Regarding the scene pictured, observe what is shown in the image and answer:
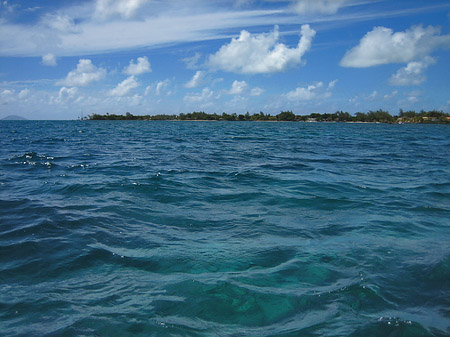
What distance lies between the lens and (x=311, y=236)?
267 inches

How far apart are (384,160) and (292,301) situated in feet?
57.8

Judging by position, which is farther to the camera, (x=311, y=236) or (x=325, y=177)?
(x=325, y=177)

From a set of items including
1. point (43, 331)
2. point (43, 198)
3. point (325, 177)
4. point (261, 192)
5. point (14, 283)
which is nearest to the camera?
point (43, 331)

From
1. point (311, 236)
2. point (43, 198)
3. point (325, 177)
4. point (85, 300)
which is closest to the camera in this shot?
point (85, 300)

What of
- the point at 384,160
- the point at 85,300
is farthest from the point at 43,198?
the point at 384,160

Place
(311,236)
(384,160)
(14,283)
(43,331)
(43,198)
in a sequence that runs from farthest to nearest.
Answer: (384,160)
(43,198)
(311,236)
(14,283)
(43,331)

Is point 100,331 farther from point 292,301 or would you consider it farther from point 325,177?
point 325,177

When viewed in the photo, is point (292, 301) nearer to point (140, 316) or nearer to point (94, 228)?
point (140, 316)

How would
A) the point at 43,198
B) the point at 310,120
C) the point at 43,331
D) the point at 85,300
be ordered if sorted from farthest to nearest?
the point at 310,120 < the point at 43,198 < the point at 85,300 < the point at 43,331

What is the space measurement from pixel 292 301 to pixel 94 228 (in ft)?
15.5

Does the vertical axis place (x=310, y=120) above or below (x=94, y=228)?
above

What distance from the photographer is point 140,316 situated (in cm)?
→ 399

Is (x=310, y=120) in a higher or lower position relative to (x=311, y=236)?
higher

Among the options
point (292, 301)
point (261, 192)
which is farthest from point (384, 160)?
point (292, 301)
